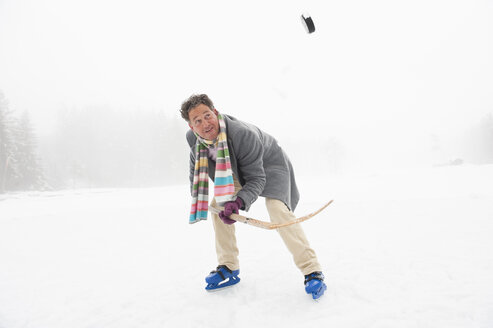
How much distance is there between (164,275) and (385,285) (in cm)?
230

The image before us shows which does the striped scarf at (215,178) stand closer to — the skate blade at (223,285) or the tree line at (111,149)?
the skate blade at (223,285)

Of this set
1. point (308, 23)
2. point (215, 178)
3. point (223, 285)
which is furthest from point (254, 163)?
point (308, 23)

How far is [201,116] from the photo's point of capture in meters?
2.27

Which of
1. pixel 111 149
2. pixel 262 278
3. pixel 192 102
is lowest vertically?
pixel 262 278

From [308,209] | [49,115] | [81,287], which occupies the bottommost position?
[308,209]

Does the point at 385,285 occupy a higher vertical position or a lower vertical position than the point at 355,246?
higher

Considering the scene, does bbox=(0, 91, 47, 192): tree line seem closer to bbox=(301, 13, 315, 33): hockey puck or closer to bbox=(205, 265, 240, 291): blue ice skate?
bbox=(301, 13, 315, 33): hockey puck

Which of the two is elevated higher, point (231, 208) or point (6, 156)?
point (6, 156)

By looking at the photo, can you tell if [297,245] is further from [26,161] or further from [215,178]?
[26,161]

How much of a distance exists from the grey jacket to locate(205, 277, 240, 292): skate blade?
2.73ft

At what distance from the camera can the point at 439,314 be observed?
1.75 meters

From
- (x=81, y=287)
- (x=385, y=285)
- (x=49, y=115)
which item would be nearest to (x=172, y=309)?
(x=81, y=287)

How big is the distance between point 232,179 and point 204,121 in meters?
0.58

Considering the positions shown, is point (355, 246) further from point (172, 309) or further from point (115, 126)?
point (115, 126)
